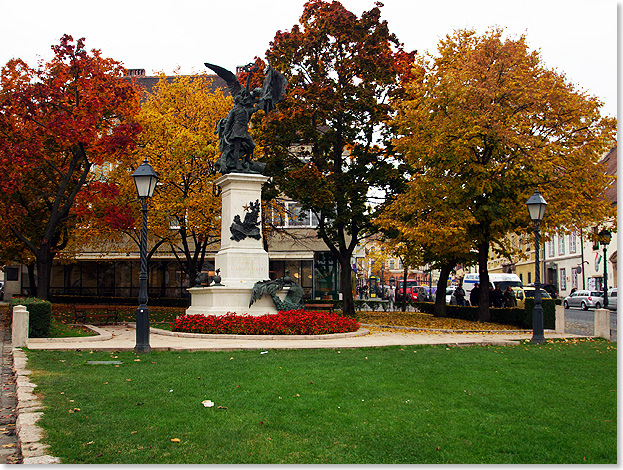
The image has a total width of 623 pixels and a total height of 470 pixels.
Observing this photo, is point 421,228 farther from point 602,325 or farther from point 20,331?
point 20,331

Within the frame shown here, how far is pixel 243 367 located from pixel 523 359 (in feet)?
17.9

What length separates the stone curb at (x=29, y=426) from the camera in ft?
16.3

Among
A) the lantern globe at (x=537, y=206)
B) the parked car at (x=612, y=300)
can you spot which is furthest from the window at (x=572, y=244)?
the lantern globe at (x=537, y=206)

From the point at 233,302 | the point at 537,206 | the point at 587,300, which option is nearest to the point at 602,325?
the point at 537,206

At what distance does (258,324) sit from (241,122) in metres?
7.23

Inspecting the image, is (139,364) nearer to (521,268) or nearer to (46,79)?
(46,79)

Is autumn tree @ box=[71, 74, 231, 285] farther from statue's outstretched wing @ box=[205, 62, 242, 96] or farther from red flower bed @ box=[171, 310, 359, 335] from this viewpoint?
red flower bed @ box=[171, 310, 359, 335]

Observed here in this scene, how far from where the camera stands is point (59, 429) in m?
5.86

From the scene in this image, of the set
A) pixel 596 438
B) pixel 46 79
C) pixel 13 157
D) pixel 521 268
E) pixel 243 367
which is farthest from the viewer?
pixel 521 268

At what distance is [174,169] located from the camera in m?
27.2

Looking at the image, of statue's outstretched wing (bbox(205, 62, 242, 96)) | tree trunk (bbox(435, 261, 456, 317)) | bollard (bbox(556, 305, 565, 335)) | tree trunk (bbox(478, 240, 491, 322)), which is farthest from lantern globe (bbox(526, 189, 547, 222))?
tree trunk (bbox(435, 261, 456, 317))

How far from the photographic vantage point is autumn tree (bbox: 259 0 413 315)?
25.4 meters

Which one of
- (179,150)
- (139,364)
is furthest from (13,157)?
(139,364)

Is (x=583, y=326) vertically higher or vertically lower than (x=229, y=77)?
lower
